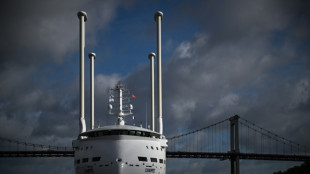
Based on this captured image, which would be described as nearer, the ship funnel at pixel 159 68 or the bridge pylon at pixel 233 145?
the ship funnel at pixel 159 68

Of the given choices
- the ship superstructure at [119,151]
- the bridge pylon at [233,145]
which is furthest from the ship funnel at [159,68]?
the bridge pylon at [233,145]

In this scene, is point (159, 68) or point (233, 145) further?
point (233, 145)

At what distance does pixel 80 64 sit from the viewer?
45.2 metres

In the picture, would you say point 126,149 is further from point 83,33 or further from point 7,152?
point 7,152

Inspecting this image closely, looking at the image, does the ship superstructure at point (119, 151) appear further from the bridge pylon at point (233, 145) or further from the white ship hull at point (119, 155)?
the bridge pylon at point (233, 145)

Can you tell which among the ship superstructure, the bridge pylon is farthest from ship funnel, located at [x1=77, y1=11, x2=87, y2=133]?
the bridge pylon

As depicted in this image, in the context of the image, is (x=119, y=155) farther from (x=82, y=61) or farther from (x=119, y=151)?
(x=82, y=61)

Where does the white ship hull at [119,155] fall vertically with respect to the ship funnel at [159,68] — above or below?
below

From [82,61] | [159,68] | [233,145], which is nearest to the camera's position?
[82,61]

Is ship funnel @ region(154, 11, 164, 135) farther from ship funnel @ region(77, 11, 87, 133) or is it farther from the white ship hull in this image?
ship funnel @ region(77, 11, 87, 133)

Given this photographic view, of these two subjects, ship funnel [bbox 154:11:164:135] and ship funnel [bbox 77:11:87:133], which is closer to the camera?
ship funnel [bbox 77:11:87:133]

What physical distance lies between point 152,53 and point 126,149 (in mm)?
20576

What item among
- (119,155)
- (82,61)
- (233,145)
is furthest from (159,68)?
(233,145)

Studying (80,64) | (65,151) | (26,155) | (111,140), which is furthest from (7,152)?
(111,140)
